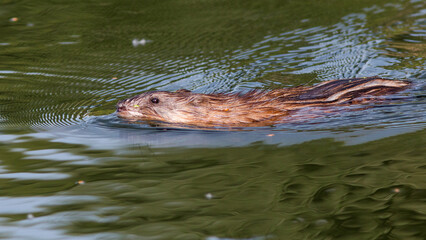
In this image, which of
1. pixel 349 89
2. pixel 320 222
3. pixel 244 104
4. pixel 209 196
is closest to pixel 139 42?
pixel 244 104

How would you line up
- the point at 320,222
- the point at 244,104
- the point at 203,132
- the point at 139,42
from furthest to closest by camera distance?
the point at 139,42 < the point at 244,104 < the point at 203,132 < the point at 320,222

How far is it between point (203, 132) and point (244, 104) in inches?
21.2

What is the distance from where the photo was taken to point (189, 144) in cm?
493

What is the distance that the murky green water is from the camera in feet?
11.7

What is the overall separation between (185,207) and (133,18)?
5.89 metres

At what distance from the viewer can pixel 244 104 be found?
5555 millimetres

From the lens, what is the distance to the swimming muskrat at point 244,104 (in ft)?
17.9

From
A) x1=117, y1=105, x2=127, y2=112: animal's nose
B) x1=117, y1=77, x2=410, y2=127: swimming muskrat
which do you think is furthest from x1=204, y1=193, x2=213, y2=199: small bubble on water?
x1=117, y1=105, x2=127, y2=112: animal's nose

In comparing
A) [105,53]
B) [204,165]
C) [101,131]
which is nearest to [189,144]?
[204,165]

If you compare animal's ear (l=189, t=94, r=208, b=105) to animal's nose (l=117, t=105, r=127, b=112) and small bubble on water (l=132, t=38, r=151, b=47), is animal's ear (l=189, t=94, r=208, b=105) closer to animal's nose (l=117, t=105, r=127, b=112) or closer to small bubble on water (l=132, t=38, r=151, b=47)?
animal's nose (l=117, t=105, r=127, b=112)

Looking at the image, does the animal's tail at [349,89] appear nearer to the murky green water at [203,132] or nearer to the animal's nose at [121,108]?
the murky green water at [203,132]

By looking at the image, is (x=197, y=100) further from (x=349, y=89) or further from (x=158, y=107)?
(x=349, y=89)

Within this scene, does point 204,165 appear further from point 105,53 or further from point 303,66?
point 105,53

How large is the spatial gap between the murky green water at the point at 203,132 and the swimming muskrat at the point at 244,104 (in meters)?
0.18
